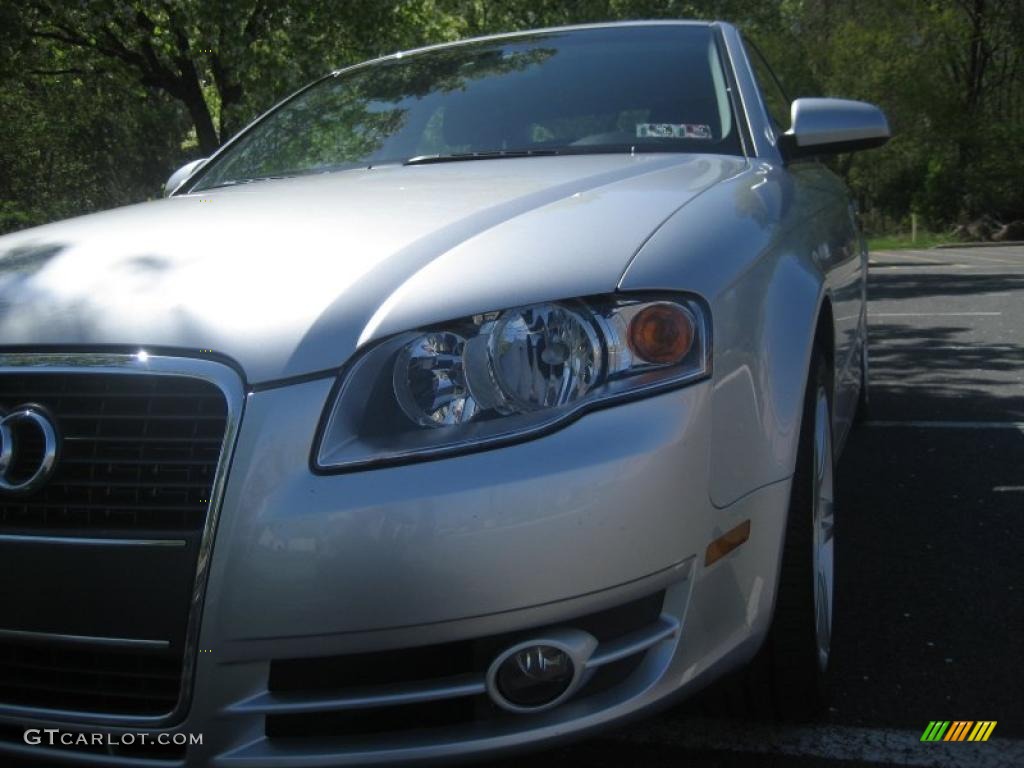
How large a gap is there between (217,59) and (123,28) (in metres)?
1.14

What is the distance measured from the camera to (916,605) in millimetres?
3373

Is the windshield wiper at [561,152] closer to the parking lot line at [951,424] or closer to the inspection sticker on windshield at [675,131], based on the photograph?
the inspection sticker on windshield at [675,131]

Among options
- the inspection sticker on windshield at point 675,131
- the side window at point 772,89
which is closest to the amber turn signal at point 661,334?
the inspection sticker on windshield at point 675,131

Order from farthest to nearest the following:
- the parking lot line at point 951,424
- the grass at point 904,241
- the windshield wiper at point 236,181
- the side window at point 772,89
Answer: the grass at point 904,241
the parking lot line at point 951,424
the side window at point 772,89
the windshield wiper at point 236,181

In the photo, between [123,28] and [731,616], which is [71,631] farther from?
[123,28]

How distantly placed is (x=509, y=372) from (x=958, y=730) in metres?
1.29

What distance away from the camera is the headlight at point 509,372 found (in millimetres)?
1951

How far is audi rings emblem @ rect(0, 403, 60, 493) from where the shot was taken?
2014 millimetres

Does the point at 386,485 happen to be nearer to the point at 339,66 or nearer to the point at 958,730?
the point at 958,730

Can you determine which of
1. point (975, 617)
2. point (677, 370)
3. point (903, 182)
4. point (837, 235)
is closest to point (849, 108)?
point (837, 235)

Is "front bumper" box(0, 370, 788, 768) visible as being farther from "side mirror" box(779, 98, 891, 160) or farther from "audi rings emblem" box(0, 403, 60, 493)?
"side mirror" box(779, 98, 891, 160)

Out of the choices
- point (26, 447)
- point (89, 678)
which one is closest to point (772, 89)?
point (26, 447)

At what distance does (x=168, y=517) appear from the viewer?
1949 millimetres

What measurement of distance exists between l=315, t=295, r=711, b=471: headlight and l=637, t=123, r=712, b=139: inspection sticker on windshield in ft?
4.29
